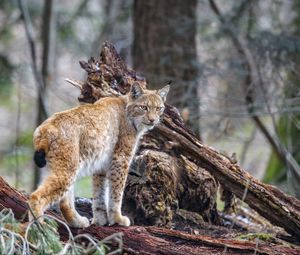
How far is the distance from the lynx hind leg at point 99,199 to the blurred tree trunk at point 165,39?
6.30 meters

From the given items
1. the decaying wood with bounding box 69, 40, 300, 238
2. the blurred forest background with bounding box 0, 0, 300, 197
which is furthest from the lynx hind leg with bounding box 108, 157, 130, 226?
the blurred forest background with bounding box 0, 0, 300, 197

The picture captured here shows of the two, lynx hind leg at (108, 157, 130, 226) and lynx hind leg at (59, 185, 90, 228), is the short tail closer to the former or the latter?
lynx hind leg at (59, 185, 90, 228)

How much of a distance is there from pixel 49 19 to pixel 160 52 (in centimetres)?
193

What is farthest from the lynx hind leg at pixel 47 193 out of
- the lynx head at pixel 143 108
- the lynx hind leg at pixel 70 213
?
the lynx head at pixel 143 108

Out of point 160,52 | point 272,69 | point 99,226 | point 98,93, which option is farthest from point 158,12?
point 99,226

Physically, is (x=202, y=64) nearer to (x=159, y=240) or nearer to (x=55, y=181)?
(x=159, y=240)

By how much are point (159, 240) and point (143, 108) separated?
3.61 ft

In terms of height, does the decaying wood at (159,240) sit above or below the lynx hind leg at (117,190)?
below

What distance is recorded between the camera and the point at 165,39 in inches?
504

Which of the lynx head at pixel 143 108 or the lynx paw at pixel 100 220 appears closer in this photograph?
the lynx paw at pixel 100 220

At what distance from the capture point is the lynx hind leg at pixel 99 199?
20.2 feet

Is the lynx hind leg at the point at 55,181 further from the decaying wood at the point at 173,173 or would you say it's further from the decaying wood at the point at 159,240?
the decaying wood at the point at 173,173

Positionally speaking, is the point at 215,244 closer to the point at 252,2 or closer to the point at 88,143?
the point at 88,143

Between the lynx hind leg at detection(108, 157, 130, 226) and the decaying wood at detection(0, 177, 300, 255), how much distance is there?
0.11 metres
